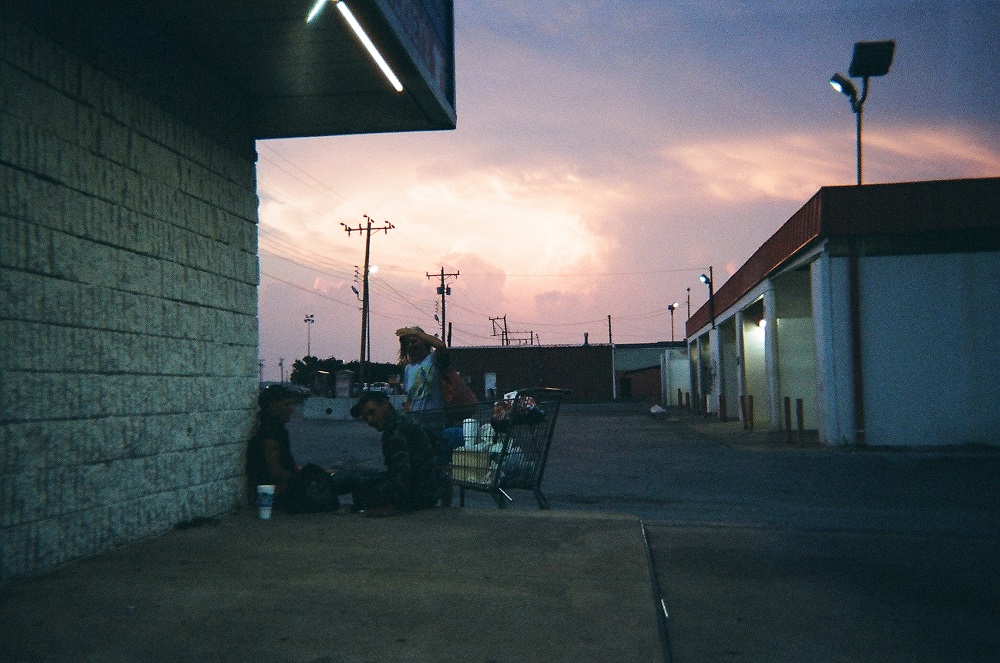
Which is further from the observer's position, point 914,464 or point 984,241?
point 984,241

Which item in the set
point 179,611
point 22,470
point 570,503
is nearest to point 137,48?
point 22,470

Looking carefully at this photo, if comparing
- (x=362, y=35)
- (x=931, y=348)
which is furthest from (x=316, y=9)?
(x=931, y=348)

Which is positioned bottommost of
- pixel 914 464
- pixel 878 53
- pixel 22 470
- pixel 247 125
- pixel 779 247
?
pixel 914 464

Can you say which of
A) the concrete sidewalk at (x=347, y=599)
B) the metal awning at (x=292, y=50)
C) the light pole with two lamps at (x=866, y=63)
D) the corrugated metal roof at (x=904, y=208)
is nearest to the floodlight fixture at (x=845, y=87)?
the light pole with two lamps at (x=866, y=63)

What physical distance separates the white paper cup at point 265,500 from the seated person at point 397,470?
2.10ft

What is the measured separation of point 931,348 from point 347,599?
1471 cm

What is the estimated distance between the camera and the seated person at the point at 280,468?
5.87 m

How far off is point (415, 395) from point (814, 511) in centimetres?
421

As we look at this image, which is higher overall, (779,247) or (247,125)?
(779,247)

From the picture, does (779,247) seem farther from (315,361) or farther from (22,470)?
(315,361)

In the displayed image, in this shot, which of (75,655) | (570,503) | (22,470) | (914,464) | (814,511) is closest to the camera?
(75,655)

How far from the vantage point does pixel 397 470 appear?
5742mm

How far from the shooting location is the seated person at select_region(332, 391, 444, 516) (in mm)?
5754

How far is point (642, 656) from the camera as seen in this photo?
2.84m
